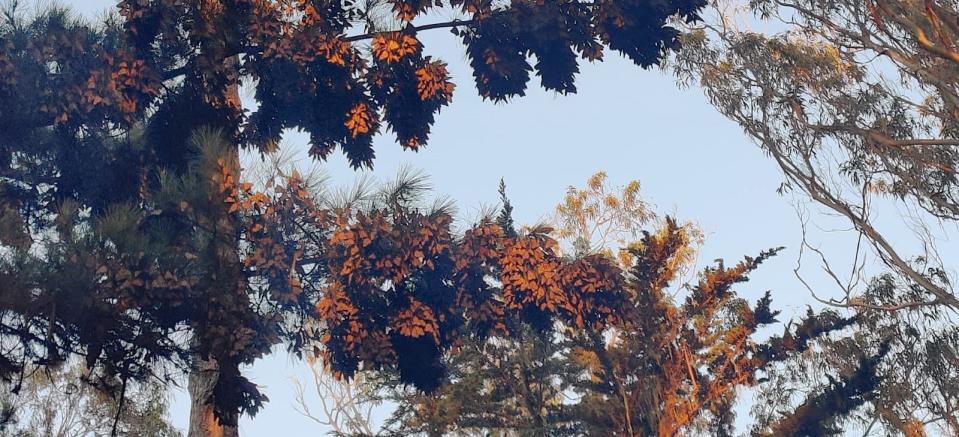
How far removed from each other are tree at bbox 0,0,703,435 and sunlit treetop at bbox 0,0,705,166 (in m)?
0.02

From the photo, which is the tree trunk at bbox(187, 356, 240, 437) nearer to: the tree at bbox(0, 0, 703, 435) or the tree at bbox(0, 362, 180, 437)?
the tree at bbox(0, 0, 703, 435)

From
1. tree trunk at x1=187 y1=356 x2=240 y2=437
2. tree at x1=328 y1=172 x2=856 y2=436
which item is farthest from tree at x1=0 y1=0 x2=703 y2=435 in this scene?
tree at x1=328 y1=172 x2=856 y2=436

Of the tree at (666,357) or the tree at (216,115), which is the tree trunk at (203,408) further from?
the tree at (666,357)

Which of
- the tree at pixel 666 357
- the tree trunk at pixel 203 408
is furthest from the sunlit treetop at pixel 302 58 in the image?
the tree at pixel 666 357

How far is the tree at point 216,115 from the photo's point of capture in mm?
9156

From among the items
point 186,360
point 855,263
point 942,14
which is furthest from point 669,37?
point 186,360

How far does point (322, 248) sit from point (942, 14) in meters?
6.23

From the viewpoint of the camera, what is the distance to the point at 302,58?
11.5 meters

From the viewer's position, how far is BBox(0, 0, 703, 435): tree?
9.16 meters

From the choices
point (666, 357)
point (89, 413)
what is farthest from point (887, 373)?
point (89, 413)

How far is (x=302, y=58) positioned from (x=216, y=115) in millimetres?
1242

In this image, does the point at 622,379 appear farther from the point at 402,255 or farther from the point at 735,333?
the point at 402,255

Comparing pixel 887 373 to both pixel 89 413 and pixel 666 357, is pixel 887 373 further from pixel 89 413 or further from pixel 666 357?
pixel 89 413

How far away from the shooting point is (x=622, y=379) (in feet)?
77.3
